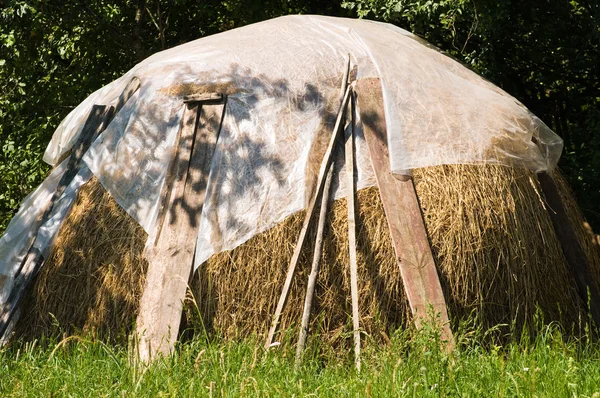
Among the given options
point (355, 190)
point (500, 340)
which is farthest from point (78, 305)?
point (500, 340)

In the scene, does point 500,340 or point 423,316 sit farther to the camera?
point 500,340

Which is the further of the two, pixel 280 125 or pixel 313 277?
pixel 280 125

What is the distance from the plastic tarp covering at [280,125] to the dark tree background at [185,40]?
8.08 feet

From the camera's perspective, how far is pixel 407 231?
5.97 m

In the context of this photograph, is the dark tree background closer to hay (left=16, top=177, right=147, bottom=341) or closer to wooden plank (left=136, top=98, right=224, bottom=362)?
wooden plank (left=136, top=98, right=224, bottom=362)

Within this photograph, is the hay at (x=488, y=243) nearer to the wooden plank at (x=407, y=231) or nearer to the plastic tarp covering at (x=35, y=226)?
the wooden plank at (x=407, y=231)

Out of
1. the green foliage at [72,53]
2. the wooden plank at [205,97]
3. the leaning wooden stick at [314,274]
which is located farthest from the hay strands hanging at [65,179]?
the green foliage at [72,53]

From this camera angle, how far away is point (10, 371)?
5.36m

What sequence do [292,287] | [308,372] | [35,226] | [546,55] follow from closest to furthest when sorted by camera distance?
[308,372]
[292,287]
[35,226]
[546,55]

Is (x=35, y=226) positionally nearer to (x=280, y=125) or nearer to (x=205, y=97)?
(x=205, y=97)

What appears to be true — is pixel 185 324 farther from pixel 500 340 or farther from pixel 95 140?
pixel 500 340

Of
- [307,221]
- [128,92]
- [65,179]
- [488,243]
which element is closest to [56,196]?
[65,179]

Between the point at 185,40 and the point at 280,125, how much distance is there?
218 inches

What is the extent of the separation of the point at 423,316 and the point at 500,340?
29.4 inches
